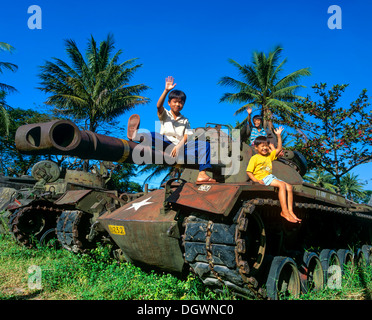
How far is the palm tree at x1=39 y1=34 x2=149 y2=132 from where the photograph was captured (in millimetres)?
22734

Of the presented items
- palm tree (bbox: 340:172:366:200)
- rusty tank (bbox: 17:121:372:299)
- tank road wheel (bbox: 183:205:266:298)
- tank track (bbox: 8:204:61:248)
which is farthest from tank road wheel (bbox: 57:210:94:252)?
palm tree (bbox: 340:172:366:200)

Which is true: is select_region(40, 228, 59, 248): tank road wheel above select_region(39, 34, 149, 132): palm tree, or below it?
below

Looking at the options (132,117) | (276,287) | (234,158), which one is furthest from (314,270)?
(132,117)

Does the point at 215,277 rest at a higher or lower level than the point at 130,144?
lower

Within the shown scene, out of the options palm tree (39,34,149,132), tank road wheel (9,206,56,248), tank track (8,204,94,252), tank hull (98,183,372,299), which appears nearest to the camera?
tank hull (98,183,372,299)

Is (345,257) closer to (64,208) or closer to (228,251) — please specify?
(228,251)

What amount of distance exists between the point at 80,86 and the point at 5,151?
10825 mm

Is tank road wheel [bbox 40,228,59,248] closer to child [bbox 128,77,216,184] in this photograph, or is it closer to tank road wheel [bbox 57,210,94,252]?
tank road wheel [bbox 57,210,94,252]

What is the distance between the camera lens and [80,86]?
2242 cm

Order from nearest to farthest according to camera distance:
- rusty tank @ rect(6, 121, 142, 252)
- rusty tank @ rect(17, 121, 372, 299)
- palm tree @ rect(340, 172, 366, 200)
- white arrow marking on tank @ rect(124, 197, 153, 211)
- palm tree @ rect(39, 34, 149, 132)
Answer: rusty tank @ rect(17, 121, 372, 299)
white arrow marking on tank @ rect(124, 197, 153, 211)
rusty tank @ rect(6, 121, 142, 252)
palm tree @ rect(39, 34, 149, 132)
palm tree @ rect(340, 172, 366, 200)

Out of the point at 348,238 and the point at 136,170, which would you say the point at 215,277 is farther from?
the point at 136,170

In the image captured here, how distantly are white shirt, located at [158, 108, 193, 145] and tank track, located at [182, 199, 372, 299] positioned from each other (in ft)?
3.52

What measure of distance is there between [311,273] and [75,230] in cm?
503

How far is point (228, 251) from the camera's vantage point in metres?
4.11
